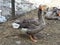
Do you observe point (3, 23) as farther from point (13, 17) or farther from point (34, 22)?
point (34, 22)

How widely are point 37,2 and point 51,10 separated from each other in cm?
80

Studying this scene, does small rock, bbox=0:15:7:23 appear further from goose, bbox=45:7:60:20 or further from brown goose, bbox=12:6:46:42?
goose, bbox=45:7:60:20

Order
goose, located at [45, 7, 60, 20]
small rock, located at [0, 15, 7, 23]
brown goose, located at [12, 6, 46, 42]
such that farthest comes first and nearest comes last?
1. goose, located at [45, 7, 60, 20]
2. small rock, located at [0, 15, 7, 23]
3. brown goose, located at [12, 6, 46, 42]

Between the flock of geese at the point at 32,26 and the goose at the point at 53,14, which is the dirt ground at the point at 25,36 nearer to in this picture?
the flock of geese at the point at 32,26

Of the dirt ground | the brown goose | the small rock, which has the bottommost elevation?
the dirt ground

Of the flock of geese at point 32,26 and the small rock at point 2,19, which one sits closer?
the flock of geese at point 32,26

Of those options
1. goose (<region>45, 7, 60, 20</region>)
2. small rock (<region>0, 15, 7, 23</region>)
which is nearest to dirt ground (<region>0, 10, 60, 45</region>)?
small rock (<region>0, 15, 7, 23</region>)

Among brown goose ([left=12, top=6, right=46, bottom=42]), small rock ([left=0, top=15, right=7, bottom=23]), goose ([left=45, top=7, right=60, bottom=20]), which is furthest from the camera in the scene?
goose ([left=45, top=7, right=60, bottom=20])

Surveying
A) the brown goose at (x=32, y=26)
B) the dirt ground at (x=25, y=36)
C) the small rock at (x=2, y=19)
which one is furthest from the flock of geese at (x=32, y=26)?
the small rock at (x=2, y=19)

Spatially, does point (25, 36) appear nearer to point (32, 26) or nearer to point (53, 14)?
point (32, 26)

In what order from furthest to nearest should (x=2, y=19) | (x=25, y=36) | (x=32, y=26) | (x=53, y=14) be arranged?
(x=53, y=14) < (x=2, y=19) < (x=25, y=36) < (x=32, y=26)

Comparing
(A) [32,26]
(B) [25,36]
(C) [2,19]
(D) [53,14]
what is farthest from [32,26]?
(D) [53,14]

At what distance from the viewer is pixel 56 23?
530 cm

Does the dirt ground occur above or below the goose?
below
